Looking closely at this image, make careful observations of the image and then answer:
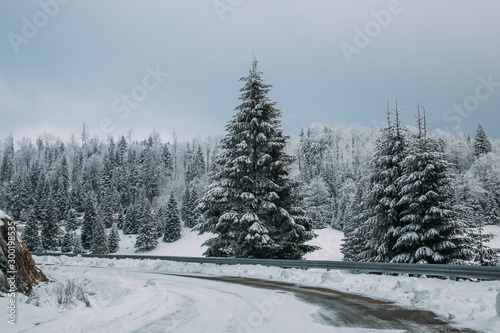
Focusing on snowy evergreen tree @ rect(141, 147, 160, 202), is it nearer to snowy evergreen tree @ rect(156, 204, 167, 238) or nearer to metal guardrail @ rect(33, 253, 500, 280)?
snowy evergreen tree @ rect(156, 204, 167, 238)

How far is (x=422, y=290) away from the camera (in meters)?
8.84

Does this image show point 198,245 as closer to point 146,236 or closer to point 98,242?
point 146,236

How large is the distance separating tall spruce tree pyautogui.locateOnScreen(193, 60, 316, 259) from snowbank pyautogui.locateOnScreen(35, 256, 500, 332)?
2593 millimetres

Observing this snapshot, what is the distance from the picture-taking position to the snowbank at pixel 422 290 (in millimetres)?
6785

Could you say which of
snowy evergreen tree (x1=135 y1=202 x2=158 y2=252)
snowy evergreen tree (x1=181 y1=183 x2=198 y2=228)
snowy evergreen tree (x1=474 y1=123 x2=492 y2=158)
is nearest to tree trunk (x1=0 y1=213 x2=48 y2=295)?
snowy evergreen tree (x1=135 y1=202 x2=158 y2=252)

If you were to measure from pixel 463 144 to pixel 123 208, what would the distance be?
115 metres

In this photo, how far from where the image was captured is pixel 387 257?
64.1 feet

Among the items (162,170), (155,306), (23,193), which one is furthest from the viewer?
(162,170)

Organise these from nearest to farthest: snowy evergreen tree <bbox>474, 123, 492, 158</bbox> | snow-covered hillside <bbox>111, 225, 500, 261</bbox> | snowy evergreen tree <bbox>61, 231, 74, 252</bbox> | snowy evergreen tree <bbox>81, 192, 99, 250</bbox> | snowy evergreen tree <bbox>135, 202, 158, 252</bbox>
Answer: snow-covered hillside <bbox>111, 225, 500, 261</bbox> → snowy evergreen tree <bbox>61, 231, 74, 252</bbox> → snowy evergreen tree <bbox>81, 192, 99, 250</bbox> → snowy evergreen tree <bbox>135, 202, 158, 252</bbox> → snowy evergreen tree <bbox>474, 123, 492, 158</bbox>

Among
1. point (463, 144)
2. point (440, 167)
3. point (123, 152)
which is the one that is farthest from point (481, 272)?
point (123, 152)

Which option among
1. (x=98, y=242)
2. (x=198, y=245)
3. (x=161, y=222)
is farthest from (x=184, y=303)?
(x=161, y=222)

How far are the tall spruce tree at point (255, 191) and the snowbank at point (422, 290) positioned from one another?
259 cm

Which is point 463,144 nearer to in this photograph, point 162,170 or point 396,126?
point 162,170

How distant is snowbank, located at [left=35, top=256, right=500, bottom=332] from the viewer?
679 cm
